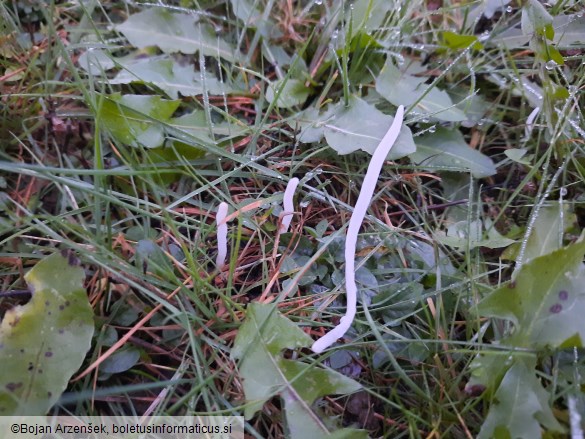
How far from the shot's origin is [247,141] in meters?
1.49

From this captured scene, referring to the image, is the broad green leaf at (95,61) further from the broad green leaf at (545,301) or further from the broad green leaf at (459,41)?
the broad green leaf at (545,301)

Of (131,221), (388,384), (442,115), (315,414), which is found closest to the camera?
(315,414)

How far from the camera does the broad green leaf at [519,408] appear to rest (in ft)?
3.38

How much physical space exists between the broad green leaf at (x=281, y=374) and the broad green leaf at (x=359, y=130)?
51 cm

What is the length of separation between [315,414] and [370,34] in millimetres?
1150

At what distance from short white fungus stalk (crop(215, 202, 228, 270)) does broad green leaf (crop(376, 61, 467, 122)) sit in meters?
0.63

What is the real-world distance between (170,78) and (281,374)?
94 cm

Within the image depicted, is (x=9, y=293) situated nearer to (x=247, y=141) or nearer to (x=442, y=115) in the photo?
(x=247, y=141)

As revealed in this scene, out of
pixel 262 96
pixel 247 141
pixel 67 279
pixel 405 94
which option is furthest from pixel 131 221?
pixel 405 94

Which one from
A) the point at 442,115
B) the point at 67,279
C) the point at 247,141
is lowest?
the point at 67,279

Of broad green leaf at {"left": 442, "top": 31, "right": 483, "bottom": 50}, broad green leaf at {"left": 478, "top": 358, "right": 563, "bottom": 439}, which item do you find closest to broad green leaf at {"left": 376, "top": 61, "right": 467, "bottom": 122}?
broad green leaf at {"left": 442, "top": 31, "right": 483, "bottom": 50}

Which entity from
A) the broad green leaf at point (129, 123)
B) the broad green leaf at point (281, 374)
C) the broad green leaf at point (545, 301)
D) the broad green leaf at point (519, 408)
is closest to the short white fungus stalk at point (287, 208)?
the broad green leaf at point (281, 374)

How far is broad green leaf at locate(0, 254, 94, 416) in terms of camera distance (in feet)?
3.48

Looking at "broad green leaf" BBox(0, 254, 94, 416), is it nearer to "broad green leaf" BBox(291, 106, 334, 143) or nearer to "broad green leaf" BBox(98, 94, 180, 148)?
"broad green leaf" BBox(98, 94, 180, 148)
